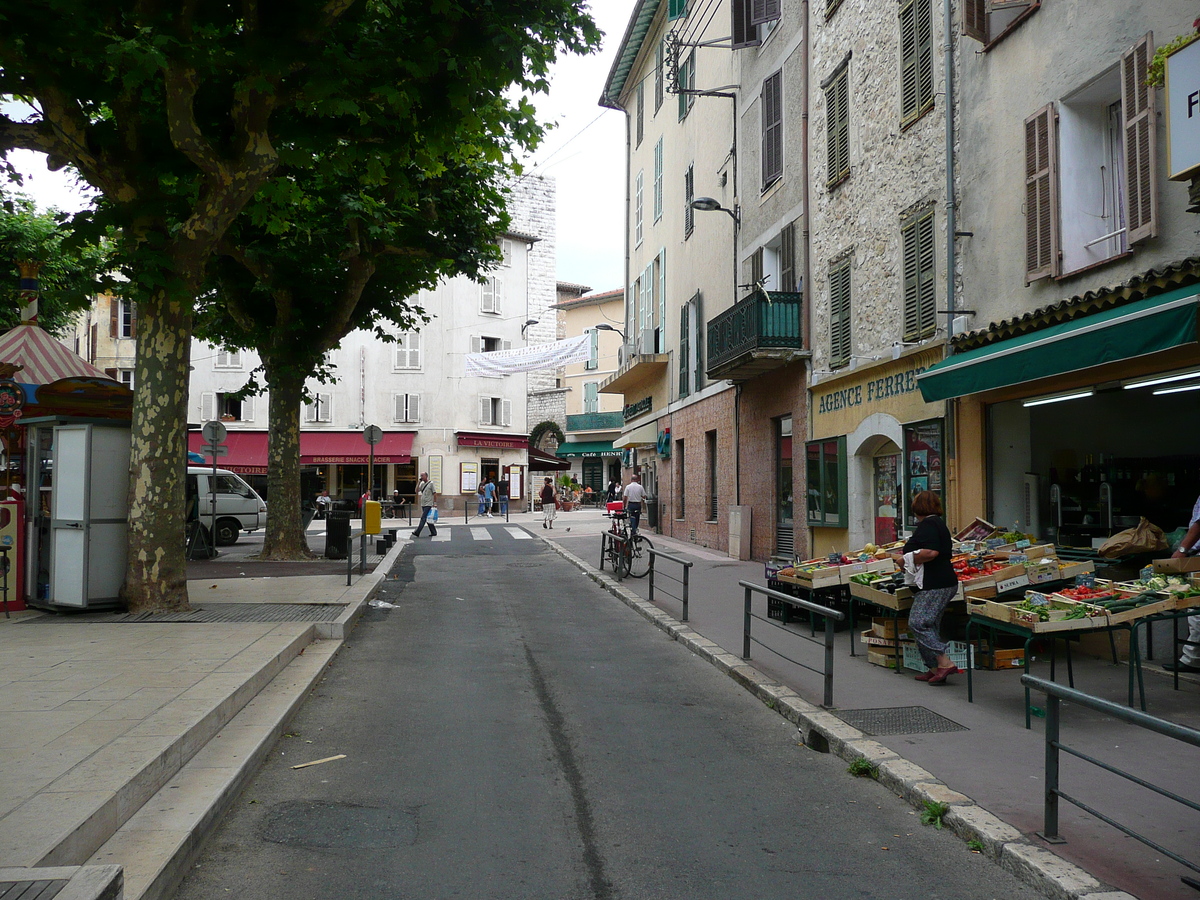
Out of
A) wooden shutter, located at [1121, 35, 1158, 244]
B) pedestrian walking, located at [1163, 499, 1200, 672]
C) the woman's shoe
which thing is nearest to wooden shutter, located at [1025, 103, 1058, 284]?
wooden shutter, located at [1121, 35, 1158, 244]

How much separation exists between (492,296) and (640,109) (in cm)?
1907

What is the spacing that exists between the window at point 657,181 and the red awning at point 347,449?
67.0ft

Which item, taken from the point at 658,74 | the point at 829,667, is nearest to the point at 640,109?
the point at 658,74

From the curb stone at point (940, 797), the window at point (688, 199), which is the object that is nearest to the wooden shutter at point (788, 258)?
the window at point (688, 199)

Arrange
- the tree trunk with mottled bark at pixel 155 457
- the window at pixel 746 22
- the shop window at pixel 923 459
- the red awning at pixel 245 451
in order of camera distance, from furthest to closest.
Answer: the red awning at pixel 245 451 < the window at pixel 746 22 < the shop window at pixel 923 459 < the tree trunk with mottled bark at pixel 155 457

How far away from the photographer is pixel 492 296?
4875 cm

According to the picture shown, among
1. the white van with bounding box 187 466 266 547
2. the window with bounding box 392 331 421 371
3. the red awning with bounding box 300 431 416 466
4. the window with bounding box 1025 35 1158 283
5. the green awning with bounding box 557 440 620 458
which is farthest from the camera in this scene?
the green awning with bounding box 557 440 620 458

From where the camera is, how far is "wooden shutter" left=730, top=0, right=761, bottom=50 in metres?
19.0

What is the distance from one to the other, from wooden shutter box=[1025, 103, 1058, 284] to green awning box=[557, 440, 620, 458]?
4926cm

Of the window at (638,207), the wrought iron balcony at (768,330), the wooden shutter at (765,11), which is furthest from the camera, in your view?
the window at (638,207)

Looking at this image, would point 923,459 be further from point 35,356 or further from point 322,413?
point 322,413

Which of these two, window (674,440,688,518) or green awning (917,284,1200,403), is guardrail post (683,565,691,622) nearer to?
green awning (917,284,1200,403)

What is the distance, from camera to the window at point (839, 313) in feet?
48.9

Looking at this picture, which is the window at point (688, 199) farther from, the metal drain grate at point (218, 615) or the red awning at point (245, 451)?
the red awning at point (245, 451)
